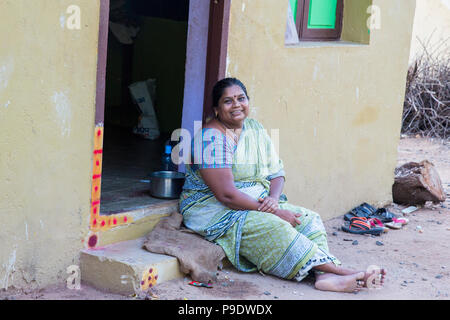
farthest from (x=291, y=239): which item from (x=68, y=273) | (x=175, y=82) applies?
(x=175, y=82)

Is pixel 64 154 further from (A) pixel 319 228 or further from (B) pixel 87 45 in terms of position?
(A) pixel 319 228

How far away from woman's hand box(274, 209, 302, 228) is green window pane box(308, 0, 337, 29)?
2.32 m

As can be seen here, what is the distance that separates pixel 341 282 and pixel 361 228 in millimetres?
1742

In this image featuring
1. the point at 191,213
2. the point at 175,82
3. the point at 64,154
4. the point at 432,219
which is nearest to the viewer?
the point at 64,154

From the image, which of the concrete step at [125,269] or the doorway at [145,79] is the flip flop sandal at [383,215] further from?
the concrete step at [125,269]

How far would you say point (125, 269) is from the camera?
11.2 feet

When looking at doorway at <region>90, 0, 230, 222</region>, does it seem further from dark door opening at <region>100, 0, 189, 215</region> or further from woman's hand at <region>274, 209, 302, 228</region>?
woman's hand at <region>274, 209, 302, 228</region>

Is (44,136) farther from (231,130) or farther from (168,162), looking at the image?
(168,162)

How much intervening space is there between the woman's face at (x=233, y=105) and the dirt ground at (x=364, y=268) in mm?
1004

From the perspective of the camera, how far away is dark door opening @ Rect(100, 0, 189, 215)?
23.1 ft

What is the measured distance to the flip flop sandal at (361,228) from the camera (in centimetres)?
532

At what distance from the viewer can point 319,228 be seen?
4.09m

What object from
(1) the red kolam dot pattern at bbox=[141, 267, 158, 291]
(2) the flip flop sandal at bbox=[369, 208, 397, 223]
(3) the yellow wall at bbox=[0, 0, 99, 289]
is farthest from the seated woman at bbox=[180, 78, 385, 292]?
(2) the flip flop sandal at bbox=[369, 208, 397, 223]

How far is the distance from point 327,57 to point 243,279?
7.61 ft
